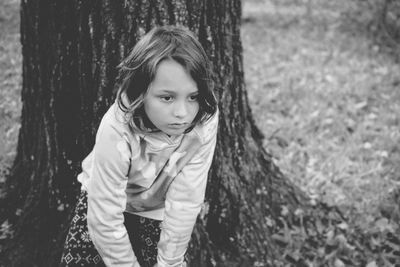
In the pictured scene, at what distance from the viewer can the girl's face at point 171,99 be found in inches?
63.1

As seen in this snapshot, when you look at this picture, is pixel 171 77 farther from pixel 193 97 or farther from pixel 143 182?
pixel 143 182

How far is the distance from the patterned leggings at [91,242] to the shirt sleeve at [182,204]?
0.53ft

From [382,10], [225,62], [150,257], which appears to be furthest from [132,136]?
[382,10]

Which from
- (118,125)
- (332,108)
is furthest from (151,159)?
(332,108)

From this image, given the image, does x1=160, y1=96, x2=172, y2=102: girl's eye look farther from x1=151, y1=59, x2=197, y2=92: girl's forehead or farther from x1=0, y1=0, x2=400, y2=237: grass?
x1=0, y1=0, x2=400, y2=237: grass

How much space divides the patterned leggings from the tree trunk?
0.42m

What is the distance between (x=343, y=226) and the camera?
3012 millimetres

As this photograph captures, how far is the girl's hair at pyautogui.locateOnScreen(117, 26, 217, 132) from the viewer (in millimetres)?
1591

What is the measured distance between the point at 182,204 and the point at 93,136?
29.7 inches

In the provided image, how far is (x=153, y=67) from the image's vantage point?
1.58 meters

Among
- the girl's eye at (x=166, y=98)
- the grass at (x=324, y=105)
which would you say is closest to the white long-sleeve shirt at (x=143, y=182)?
the girl's eye at (x=166, y=98)

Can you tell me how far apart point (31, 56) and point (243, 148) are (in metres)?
1.48

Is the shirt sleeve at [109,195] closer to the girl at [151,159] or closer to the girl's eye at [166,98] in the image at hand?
the girl at [151,159]

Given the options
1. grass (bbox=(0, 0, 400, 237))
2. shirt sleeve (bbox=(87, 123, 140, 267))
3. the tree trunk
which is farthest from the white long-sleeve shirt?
grass (bbox=(0, 0, 400, 237))
